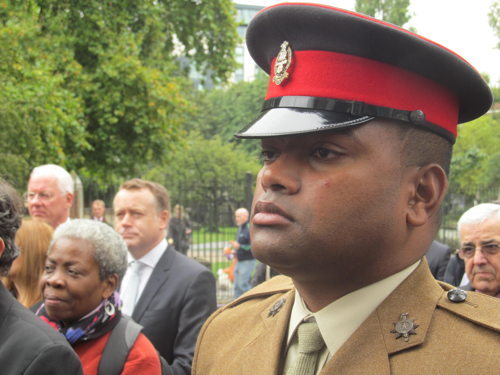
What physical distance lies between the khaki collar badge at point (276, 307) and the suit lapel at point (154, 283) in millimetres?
1909

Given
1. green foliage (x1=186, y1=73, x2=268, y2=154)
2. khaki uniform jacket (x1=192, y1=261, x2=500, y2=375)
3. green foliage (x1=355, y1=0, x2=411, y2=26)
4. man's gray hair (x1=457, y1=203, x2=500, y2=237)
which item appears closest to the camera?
khaki uniform jacket (x1=192, y1=261, x2=500, y2=375)

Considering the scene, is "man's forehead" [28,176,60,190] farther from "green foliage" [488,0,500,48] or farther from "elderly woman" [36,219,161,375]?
"green foliage" [488,0,500,48]

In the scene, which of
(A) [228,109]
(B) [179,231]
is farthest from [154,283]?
(A) [228,109]

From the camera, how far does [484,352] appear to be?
1.36 m

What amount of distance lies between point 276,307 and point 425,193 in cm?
61

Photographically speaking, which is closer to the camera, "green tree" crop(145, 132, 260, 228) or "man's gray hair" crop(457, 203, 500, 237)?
"man's gray hair" crop(457, 203, 500, 237)

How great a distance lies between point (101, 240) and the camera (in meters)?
2.97

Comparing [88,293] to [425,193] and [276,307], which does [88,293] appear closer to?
[276,307]

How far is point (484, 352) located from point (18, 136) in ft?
24.4

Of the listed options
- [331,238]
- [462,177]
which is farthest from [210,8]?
[331,238]

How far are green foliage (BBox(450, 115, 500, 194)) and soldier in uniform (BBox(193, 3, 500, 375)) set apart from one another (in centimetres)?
1021

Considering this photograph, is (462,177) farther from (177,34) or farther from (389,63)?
(389,63)

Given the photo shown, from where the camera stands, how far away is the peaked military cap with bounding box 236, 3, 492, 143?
4.72ft

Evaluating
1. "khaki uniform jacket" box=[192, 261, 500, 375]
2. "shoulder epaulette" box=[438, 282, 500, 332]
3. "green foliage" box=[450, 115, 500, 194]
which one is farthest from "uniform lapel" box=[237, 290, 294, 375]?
"green foliage" box=[450, 115, 500, 194]
